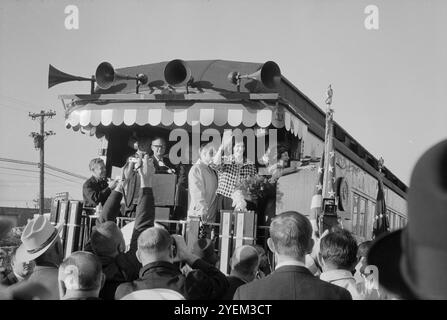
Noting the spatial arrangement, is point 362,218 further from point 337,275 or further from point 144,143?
point 337,275

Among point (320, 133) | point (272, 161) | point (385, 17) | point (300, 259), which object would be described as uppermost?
point (385, 17)

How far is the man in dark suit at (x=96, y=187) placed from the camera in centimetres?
638

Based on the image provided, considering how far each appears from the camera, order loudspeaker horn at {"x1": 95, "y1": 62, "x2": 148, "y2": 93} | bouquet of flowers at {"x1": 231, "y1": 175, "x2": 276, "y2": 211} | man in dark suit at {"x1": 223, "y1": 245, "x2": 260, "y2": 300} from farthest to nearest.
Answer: bouquet of flowers at {"x1": 231, "y1": 175, "x2": 276, "y2": 211} → loudspeaker horn at {"x1": 95, "y1": 62, "x2": 148, "y2": 93} → man in dark suit at {"x1": 223, "y1": 245, "x2": 260, "y2": 300}

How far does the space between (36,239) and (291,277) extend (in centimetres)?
191

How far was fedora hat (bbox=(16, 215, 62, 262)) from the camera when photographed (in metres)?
3.83

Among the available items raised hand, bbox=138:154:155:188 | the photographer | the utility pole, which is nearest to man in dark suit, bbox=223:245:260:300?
the photographer

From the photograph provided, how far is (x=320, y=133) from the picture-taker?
7785 mm

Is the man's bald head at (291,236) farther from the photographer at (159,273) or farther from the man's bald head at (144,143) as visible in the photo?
the man's bald head at (144,143)

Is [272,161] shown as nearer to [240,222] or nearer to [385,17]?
[240,222]

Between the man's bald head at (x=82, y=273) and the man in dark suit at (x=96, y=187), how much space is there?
10.6ft

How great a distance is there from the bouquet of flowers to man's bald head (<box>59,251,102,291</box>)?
3001mm

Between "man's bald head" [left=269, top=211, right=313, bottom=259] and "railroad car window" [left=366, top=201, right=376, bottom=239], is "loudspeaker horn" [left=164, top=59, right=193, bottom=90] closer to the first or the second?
"man's bald head" [left=269, top=211, right=313, bottom=259]
